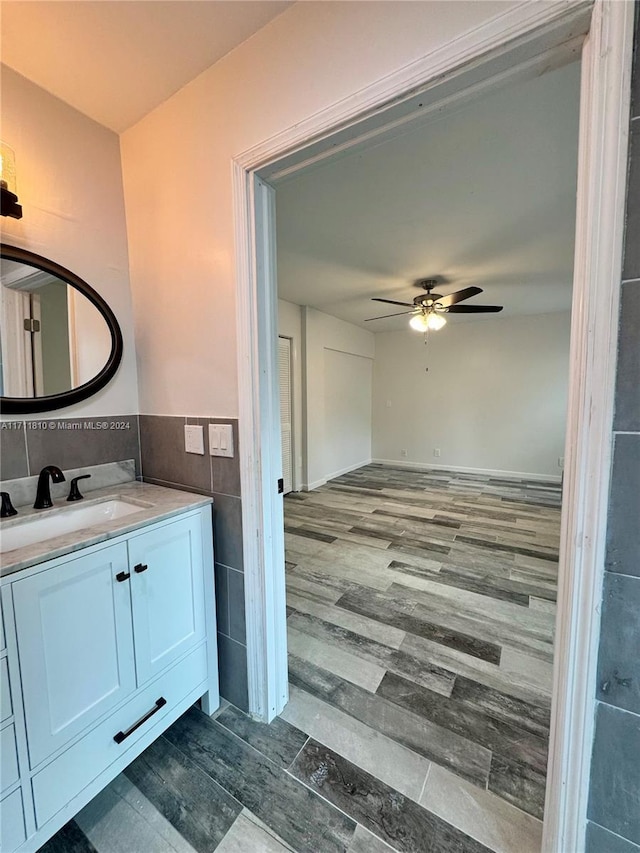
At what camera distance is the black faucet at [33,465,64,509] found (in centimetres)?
122

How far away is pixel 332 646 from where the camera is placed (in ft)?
5.87

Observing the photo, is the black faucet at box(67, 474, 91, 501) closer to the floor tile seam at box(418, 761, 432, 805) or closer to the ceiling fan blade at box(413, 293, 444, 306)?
the floor tile seam at box(418, 761, 432, 805)

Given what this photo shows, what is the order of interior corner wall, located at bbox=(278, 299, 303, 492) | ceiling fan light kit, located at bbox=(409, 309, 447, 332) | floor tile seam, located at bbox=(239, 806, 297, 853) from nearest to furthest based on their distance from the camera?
floor tile seam, located at bbox=(239, 806, 297, 853), ceiling fan light kit, located at bbox=(409, 309, 447, 332), interior corner wall, located at bbox=(278, 299, 303, 492)

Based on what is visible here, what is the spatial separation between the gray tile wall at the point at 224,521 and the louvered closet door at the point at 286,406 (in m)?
2.72

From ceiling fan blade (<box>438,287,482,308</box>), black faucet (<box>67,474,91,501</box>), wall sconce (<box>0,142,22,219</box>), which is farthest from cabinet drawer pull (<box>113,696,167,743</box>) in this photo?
ceiling fan blade (<box>438,287,482,308</box>)

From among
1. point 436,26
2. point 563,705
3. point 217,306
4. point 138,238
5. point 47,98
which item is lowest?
point 563,705

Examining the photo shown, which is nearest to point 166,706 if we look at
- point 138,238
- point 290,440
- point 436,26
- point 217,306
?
point 217,306

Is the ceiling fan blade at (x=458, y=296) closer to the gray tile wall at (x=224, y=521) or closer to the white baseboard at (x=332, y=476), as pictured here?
the gray tile wall at (x=224, y=521)

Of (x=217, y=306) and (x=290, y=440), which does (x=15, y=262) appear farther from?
(x=290, y=440)

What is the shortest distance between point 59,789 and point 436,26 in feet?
7.31

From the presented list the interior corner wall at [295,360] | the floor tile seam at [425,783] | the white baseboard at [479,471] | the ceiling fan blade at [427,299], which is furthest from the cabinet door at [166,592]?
the white baseboard at [479,471]

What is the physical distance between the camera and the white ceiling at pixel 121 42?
1.03m

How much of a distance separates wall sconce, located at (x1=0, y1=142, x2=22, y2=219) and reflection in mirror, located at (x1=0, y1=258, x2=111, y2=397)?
162 millimetres

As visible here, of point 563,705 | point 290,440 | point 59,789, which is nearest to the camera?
point 563,705
